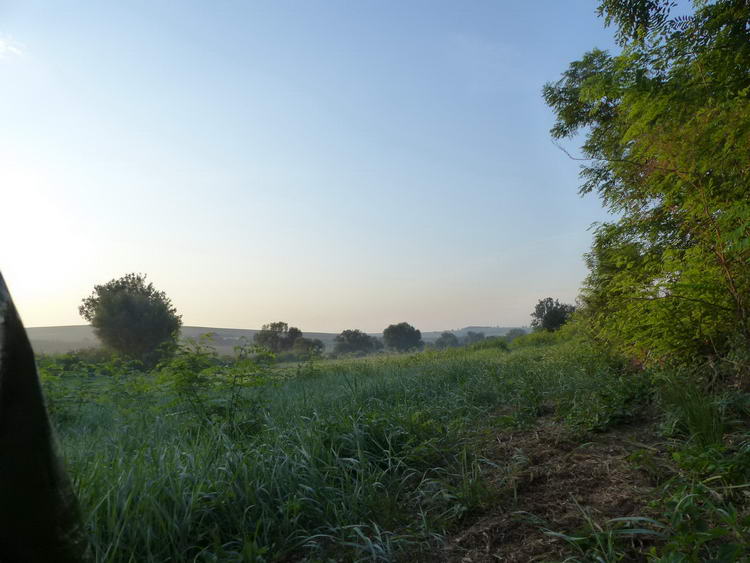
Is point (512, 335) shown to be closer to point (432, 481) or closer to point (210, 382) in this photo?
point (210, 382)

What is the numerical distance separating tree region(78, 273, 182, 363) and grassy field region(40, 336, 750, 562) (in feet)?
82.6

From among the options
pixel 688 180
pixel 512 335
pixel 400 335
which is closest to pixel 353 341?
pixel 400 335

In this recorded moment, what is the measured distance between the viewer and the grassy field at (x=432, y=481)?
1.83m

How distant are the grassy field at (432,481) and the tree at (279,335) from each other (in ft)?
124

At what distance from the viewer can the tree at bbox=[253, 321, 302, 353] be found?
40688 millimetres

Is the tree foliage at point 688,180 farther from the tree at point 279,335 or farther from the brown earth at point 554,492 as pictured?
the tree at point 279,335

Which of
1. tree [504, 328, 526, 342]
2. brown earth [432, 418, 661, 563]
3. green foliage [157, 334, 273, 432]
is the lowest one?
brown earth [432, 418, 661, 563]

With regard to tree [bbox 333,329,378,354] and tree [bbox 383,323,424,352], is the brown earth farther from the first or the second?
tree [bbox 383,323,424,352]

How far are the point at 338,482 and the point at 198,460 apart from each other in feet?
2.82

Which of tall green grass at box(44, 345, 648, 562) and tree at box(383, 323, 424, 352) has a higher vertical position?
tree at box(383, 323, 424, 352)

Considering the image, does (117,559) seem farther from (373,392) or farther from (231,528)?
(373,392)

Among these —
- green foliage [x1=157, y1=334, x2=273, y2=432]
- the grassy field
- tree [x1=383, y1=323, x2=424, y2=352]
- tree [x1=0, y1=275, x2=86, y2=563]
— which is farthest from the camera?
tree [x1=383, y1=323, x2=424, y2=352]

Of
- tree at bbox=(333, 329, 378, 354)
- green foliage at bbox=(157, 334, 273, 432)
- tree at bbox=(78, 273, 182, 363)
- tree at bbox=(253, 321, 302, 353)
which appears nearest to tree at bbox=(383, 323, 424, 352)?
tree at bbox=(333, 329, 378, 354)

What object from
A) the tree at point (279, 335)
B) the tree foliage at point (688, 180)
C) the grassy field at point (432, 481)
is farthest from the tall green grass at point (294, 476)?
the tree at point (279, 335)
